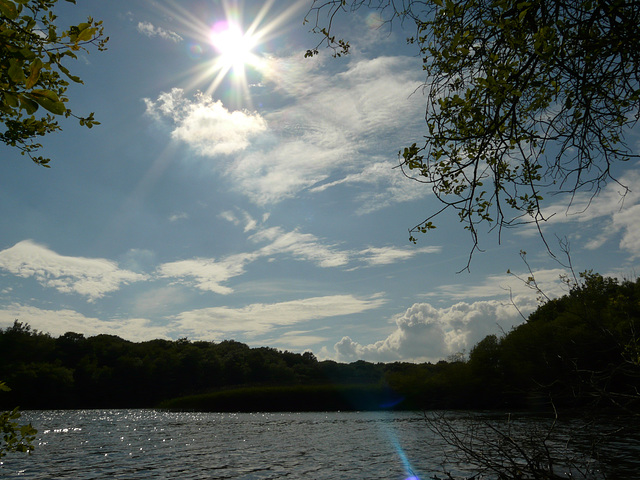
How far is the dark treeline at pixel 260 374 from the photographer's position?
5203 cm

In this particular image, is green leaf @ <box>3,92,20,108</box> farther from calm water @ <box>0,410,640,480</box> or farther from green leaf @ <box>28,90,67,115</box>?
calm water @ <box>0,410,640,480</box>

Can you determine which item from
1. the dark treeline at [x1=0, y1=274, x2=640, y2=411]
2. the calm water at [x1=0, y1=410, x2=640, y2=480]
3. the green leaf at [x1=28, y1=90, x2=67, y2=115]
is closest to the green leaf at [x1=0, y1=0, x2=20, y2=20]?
the green leaf at [x1=28, y1=90, x2=67, y2=115]

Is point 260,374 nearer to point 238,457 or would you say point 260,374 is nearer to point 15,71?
point 238,457

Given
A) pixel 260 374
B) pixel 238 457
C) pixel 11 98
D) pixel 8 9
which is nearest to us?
pixel 11 98

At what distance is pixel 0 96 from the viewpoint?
2.95 meters

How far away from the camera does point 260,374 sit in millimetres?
124562

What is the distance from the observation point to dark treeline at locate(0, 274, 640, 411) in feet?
171

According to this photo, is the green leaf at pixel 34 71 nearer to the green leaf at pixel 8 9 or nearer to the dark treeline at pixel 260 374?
the green leaf at pixel 8 9

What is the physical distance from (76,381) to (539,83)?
11190 centimetres

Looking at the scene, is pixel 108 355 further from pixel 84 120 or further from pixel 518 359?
pixel 84 120

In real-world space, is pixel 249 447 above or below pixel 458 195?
below

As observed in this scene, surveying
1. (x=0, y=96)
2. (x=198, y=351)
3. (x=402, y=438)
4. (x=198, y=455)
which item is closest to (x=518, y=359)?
(x=402, y=438)

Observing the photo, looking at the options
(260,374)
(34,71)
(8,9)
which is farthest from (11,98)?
(260,374)

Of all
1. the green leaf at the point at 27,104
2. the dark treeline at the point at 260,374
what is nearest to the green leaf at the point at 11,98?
the green leaf at the point at 27,104
